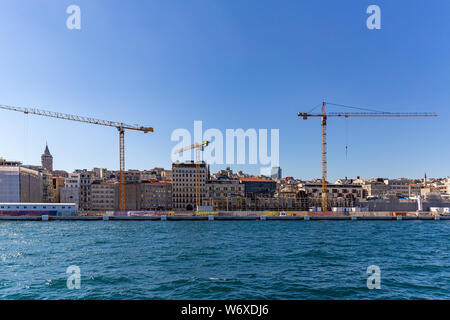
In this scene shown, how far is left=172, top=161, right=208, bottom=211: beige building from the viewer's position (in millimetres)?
96938

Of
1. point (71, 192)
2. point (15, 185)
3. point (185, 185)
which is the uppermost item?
point (15, 185)

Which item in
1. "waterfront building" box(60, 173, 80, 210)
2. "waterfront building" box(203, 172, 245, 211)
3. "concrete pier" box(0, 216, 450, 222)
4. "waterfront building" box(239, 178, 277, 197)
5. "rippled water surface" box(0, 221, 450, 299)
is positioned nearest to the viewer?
"rippled water surface" box(0, 221, 450, 299)

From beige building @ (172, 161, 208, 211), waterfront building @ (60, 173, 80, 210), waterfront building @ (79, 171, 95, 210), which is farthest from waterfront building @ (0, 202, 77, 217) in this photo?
beige building @ (172, 161, 208, 211)

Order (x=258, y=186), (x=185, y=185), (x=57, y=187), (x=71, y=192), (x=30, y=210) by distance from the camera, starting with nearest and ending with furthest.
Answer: (x=30, y=210) → (x=71, y=192) → (x=185, y=185) → (x=57, y=187) → (x=258, y=186)

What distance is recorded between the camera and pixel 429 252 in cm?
2648

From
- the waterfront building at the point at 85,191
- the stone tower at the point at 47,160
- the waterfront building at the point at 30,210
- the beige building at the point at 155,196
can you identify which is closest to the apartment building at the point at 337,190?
the beige building at the point at 155,196

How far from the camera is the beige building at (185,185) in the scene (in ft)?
318

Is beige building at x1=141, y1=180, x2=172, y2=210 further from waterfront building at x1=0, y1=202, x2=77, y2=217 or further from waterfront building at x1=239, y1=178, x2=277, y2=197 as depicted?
waterfront building at x1=239, y1=178, x2=277, y2=197

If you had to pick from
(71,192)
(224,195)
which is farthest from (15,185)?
(224,195)

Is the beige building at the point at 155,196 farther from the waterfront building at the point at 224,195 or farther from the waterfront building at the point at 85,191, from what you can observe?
the waterfront building at the point at 85,191

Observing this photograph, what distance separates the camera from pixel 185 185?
98562 millimetres

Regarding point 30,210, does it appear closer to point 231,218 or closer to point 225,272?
point 231,218
